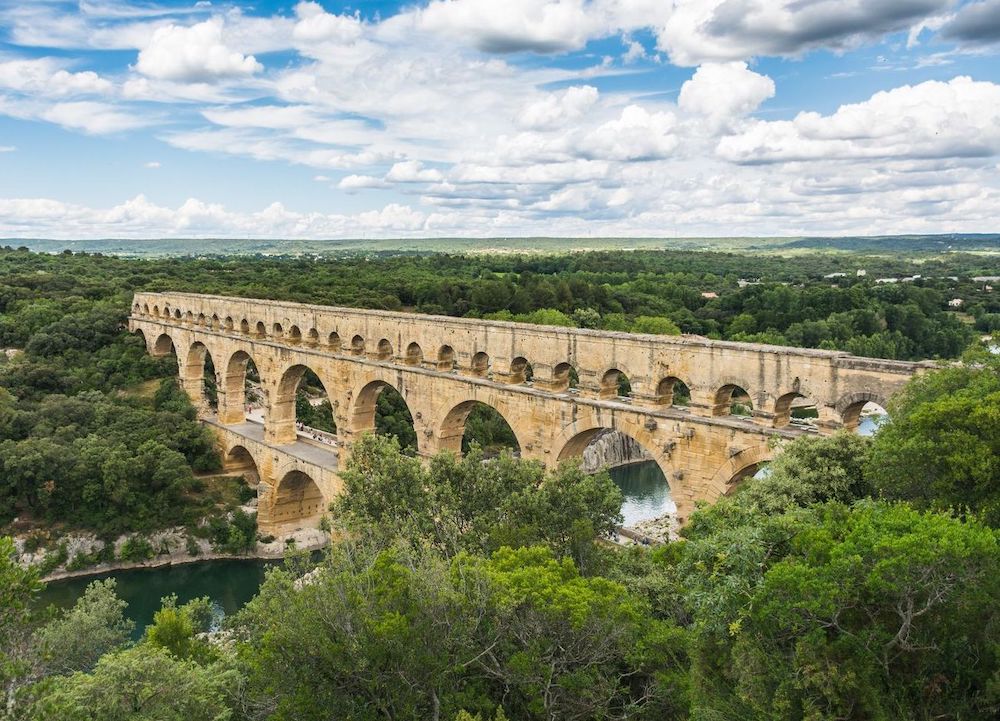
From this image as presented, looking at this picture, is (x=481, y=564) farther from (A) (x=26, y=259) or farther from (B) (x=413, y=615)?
(A) (x=26, y=259)

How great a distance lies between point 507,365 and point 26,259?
9654 centimetres

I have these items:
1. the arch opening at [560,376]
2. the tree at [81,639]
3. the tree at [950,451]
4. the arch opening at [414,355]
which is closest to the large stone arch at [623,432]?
the arch opening at [560,376]

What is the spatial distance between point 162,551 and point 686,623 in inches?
1130

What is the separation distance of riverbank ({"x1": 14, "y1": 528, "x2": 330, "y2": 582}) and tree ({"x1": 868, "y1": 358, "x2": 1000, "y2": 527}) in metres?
25.4

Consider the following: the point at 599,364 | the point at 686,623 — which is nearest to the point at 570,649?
the point at 686,623

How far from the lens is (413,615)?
11.8 metres

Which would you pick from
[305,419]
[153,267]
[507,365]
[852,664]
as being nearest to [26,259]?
[153,267]

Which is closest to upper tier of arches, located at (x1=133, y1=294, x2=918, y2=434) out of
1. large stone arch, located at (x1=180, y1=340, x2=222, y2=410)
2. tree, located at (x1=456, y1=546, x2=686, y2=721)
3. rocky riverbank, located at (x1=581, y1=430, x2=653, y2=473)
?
tree, located at (x1=456, y1=546, x2=686, y2=721)

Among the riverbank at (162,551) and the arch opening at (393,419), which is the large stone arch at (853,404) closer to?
the riverbank at (162,551)

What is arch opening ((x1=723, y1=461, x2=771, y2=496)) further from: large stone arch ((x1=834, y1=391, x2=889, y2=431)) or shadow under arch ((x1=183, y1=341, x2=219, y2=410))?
shadow under arch ((x1=183, y1=341, x2=219, y2=410))

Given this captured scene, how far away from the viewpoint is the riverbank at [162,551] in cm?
3391

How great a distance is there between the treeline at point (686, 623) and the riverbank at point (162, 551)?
1998 cm

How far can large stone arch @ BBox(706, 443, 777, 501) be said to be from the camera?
18.7 m

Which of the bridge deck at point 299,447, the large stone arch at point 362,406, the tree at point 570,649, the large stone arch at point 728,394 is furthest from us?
the bridge deck at point 299,447
